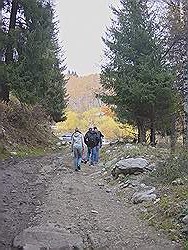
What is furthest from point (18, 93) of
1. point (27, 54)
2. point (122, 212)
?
point (122, 212)

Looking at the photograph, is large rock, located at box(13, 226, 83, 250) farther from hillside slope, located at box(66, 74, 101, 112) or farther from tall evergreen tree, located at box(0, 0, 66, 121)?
hillside slope, located at box(66, 74, 101, 112)

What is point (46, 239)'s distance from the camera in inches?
261

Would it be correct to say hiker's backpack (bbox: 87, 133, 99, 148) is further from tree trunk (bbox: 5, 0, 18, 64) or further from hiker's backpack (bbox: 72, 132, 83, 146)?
tree trunk (bbox: 5, 0, 18, 64)

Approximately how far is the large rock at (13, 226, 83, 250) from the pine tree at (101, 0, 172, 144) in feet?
41.0

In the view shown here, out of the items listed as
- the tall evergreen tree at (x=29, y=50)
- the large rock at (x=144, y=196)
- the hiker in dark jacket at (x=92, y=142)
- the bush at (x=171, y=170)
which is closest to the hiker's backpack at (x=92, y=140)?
the hiker in dark jacket at (x=92, y=142)

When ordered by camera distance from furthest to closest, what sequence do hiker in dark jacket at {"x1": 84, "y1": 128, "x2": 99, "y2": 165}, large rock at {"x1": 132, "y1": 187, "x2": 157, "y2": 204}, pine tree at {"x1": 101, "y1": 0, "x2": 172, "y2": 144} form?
pine tree at {"x1": 101, "y1": 0, "x2": 172, "y2": 144} → hiker in dark jacket at {"x1": 84, "y1": 128, "x2": 99, "y2": 165} → large rock at {"x1": 132, "y1": 187, "x2": 157, "y2": 204}

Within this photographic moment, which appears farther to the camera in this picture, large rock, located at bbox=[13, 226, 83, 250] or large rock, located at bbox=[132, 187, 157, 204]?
large rock, located at bbox=[132, 187, 157, 204]

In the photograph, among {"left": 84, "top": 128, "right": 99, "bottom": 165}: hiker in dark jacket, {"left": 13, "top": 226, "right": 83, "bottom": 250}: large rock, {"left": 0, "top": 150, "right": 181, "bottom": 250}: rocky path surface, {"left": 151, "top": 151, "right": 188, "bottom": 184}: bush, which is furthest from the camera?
{"left": 84, "top": 128, "right": 99, "bottom": 165}: hiker in dark jacket

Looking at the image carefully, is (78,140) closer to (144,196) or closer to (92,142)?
(92,142)

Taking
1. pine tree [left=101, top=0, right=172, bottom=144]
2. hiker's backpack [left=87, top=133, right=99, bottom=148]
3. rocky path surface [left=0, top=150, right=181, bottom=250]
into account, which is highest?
pine tree [left=101, top=0, right=172, bottom=144]

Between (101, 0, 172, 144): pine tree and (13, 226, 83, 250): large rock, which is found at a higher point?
(101, 0, 172, 144): pine tree

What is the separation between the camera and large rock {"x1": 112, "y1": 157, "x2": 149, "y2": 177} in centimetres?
1162

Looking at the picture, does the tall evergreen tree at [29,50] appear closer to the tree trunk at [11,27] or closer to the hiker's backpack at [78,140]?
the tree trunk at [11,27]

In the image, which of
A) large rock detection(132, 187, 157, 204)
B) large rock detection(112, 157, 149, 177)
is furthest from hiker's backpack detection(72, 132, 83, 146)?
large rock detection(132, 187, 157, 204)
